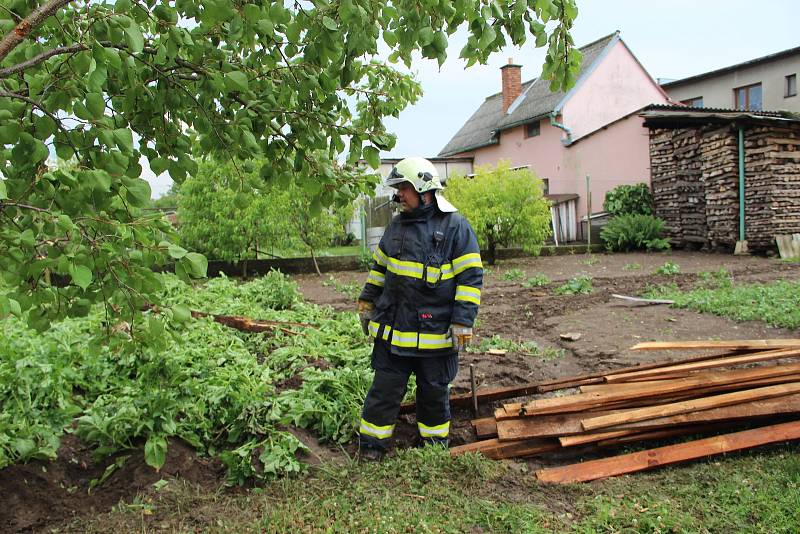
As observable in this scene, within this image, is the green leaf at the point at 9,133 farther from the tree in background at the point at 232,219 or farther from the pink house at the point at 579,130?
the pink house at the point at 579,130

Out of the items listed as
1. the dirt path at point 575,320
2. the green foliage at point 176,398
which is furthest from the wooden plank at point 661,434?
the green foliage at point 176,398

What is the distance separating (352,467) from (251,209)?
10454 millimetres

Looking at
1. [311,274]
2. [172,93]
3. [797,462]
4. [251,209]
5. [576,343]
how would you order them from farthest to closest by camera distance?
[311,274], [251,209], [576,343], [797,462], [172,93]

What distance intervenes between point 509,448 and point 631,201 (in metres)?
19.1

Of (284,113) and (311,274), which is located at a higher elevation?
(284,113)

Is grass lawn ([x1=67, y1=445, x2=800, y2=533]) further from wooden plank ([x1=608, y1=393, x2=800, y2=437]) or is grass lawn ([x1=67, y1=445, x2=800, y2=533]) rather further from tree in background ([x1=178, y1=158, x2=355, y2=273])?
tree in background ([x1=178, y1=158, x2=355, y2=273])

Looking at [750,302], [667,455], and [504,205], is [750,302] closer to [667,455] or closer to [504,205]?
[667,455]

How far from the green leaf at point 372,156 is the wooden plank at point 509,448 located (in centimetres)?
210

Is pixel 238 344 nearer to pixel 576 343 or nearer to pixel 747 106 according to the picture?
pixel 576 343

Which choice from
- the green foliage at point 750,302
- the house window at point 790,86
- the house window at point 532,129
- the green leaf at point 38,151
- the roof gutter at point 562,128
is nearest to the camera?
the green leaf at point 38,151

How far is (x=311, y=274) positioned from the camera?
51.9 feet

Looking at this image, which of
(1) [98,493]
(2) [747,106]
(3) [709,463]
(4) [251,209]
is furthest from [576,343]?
(2) [747,106]

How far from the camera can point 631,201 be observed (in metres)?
21.5

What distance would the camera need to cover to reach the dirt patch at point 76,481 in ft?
11.9
